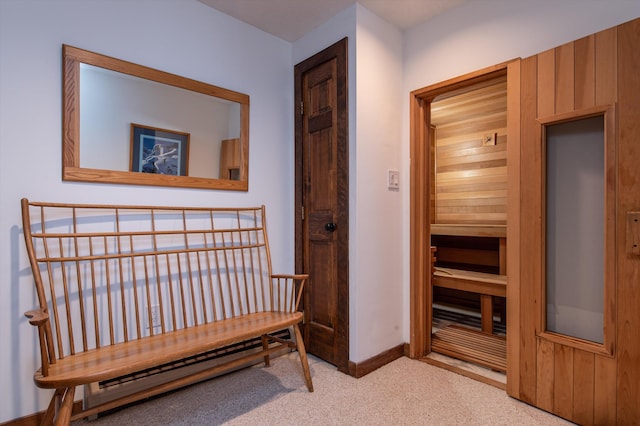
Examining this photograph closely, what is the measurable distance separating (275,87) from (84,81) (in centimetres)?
126

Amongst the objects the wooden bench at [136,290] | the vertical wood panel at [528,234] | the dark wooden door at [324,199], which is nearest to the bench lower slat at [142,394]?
the wooden bench at [136,290]

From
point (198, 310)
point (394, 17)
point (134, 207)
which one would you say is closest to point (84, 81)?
point (134, 207)

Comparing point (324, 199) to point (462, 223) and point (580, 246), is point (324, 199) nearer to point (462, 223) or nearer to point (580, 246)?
point (580, 246)

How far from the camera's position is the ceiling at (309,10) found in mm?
2184

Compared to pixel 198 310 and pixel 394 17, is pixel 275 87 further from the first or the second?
pixel 198 310

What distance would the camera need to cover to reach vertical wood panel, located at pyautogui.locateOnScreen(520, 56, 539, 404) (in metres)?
1.82

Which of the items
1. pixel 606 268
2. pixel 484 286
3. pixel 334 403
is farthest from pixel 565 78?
pixel 334 403

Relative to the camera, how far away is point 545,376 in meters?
1.78

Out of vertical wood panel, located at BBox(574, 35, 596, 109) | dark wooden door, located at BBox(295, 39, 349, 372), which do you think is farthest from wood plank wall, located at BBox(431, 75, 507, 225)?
vertical wood panel, located at BBox(574, 35, 596, 109)

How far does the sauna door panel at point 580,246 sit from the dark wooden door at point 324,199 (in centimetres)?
101

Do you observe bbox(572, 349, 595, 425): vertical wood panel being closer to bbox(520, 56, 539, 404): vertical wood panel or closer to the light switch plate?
bbox(520, 56, 539, 404): vertical wood panel

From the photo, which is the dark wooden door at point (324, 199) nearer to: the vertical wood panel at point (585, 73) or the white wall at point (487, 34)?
the white wall at point (487, 34)

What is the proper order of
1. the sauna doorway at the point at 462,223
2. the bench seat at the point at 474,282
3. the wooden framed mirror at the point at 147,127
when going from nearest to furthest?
1. the wooden framed mirror at the point at 147,127
2. the sauna doorway at the point at 462,223
3. the bench seat at the point at 474,282

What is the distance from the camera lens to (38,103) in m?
1.65
